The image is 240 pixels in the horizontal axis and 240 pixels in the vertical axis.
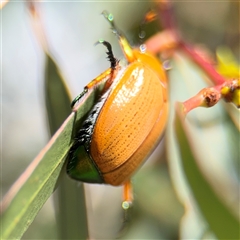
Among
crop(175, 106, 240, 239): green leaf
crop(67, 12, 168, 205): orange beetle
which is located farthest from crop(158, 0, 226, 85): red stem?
crop(67, 12, 168, 205): orange beetle

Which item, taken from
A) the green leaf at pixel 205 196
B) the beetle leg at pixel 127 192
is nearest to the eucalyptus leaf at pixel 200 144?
the green leaf at pixel 205 196

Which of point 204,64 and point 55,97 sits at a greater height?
point 55,97

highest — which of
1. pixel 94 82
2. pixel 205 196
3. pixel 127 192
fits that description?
pixel 94 82

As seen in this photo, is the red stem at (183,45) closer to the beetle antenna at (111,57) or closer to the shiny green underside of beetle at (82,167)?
the beetle antenna at (111,57)

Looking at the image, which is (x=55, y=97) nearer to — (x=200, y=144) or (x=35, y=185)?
(x=35, y=185)

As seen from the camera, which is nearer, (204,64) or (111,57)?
(111,57)

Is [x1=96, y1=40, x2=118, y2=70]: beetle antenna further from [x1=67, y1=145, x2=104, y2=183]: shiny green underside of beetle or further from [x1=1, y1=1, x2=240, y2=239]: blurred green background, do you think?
[x1=1, y1=1, x2=240, y2=239]: blurred green background

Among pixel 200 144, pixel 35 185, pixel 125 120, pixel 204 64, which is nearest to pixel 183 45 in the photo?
pixel 204 64
